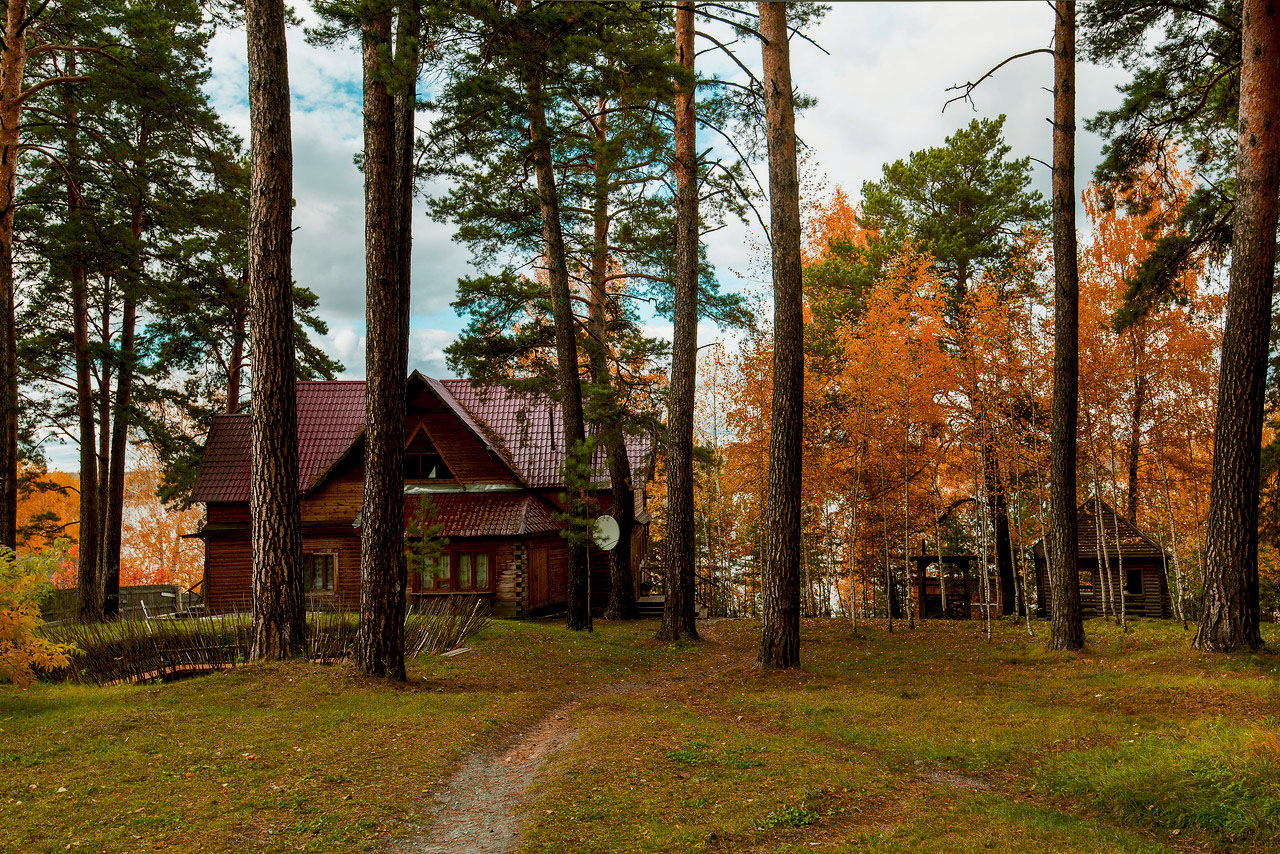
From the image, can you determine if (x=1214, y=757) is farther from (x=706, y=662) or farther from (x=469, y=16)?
(x=469, y=16)

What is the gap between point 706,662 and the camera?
13.1 meters

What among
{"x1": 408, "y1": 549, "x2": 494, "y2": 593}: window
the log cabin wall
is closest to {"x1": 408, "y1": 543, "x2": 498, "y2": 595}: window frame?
{"x1": 408, "y1": 549, "x2": 494, "y2": 593}: window

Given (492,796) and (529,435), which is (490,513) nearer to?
(529,435)

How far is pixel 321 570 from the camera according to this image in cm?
2334

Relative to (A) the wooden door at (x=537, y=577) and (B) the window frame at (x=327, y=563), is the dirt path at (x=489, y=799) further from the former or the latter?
(B) the window frame at (x=327, y=563)

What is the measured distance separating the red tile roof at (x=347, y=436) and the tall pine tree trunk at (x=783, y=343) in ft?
38.1

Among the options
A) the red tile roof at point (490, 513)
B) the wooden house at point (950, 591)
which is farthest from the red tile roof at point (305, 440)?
the wooden house at point (950, 591)

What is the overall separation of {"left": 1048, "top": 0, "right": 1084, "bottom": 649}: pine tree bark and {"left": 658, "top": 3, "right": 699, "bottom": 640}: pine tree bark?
5.98m

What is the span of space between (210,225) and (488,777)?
13835 mm

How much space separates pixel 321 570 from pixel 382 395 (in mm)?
15696

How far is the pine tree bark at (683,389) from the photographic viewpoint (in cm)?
1479

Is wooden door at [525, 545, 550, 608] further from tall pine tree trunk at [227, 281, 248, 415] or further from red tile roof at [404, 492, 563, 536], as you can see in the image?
tall pine tree trunk at [227, 281, 248, 415]

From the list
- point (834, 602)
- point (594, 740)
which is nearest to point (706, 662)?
point (594, 740)

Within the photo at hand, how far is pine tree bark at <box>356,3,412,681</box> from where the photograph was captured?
9531mm
